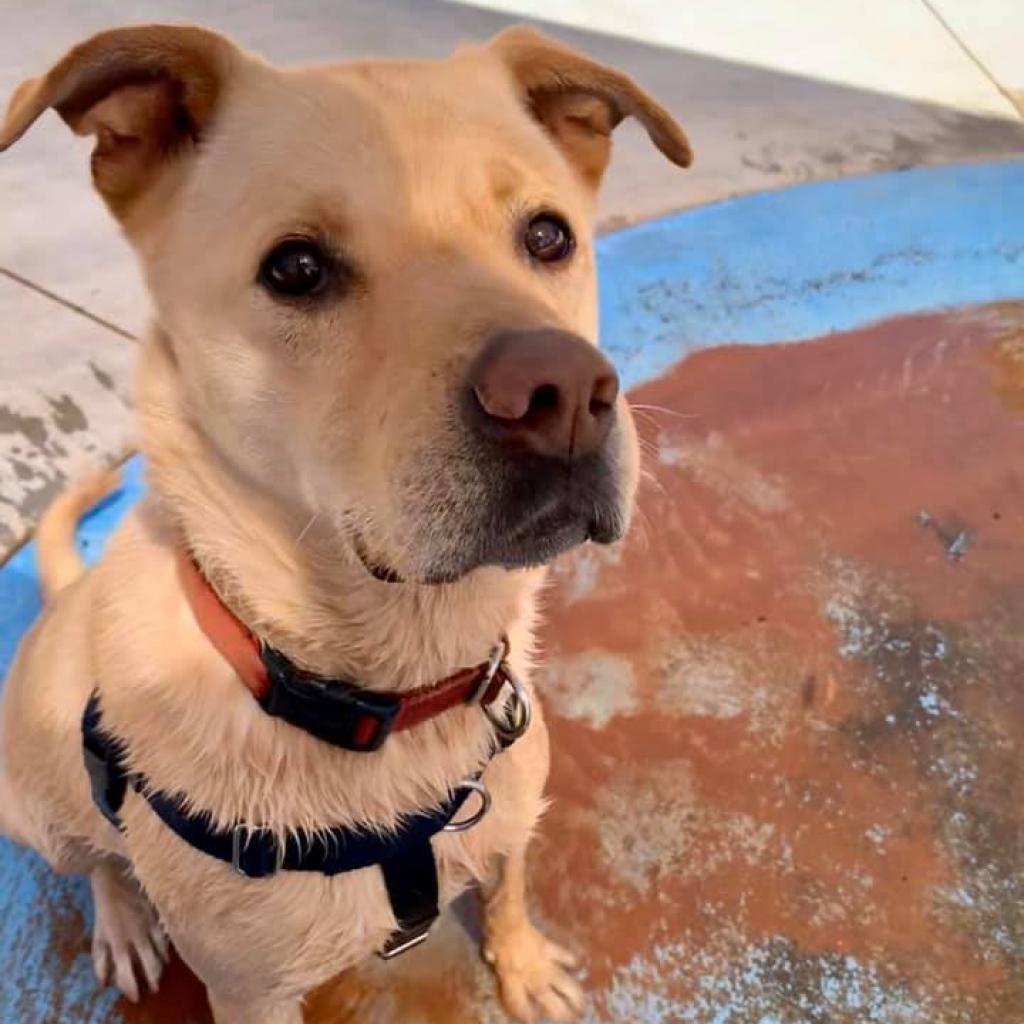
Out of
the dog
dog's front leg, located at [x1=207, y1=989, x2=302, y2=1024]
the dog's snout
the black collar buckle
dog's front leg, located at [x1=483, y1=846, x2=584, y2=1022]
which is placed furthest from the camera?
dog's front leg, located at [x1=483, y1=846, x2=584, y2=1022]

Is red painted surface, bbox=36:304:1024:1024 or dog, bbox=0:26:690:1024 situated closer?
dog, bbox=0:26:690:1024

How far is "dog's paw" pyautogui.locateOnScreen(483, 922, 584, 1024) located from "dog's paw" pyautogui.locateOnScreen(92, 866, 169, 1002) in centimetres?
60

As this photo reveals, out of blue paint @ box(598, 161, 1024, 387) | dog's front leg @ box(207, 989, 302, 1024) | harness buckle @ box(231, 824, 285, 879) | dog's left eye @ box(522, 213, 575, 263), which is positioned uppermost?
dog's left eye @ box(522, 213, 575, 263)

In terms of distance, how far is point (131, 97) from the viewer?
1409 millimetres

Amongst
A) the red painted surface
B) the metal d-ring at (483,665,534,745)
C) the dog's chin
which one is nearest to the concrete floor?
the red painted surface

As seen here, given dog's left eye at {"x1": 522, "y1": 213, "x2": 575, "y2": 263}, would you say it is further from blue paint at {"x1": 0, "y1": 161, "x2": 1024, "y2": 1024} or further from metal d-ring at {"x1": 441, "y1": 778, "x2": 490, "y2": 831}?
blue paint at {"x1": 0, "y1": 161, "x2": 1024, "y2": 1024}

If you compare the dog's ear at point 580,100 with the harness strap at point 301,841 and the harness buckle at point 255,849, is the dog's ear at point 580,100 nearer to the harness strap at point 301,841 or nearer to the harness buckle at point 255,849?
the harness strap at point 301,841

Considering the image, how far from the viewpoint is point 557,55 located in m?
Result: 1.57

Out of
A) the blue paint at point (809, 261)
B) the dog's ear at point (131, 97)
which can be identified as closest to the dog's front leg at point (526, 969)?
the dog's ear at point (131, 97)

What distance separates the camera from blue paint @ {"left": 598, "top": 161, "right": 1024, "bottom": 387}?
3387mm

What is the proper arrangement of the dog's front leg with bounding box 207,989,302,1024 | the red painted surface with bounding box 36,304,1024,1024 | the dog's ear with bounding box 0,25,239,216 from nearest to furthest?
the dog's ear with bounding box 0,25,239,216
the dog's front leg with bounding box 207,989,302,1024
the red painted surface with bounding box 36,304,1024,1024

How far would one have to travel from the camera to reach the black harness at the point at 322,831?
1463 mm

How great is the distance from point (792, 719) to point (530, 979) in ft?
2.73

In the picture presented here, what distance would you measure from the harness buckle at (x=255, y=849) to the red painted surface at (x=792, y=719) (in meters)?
0.75
